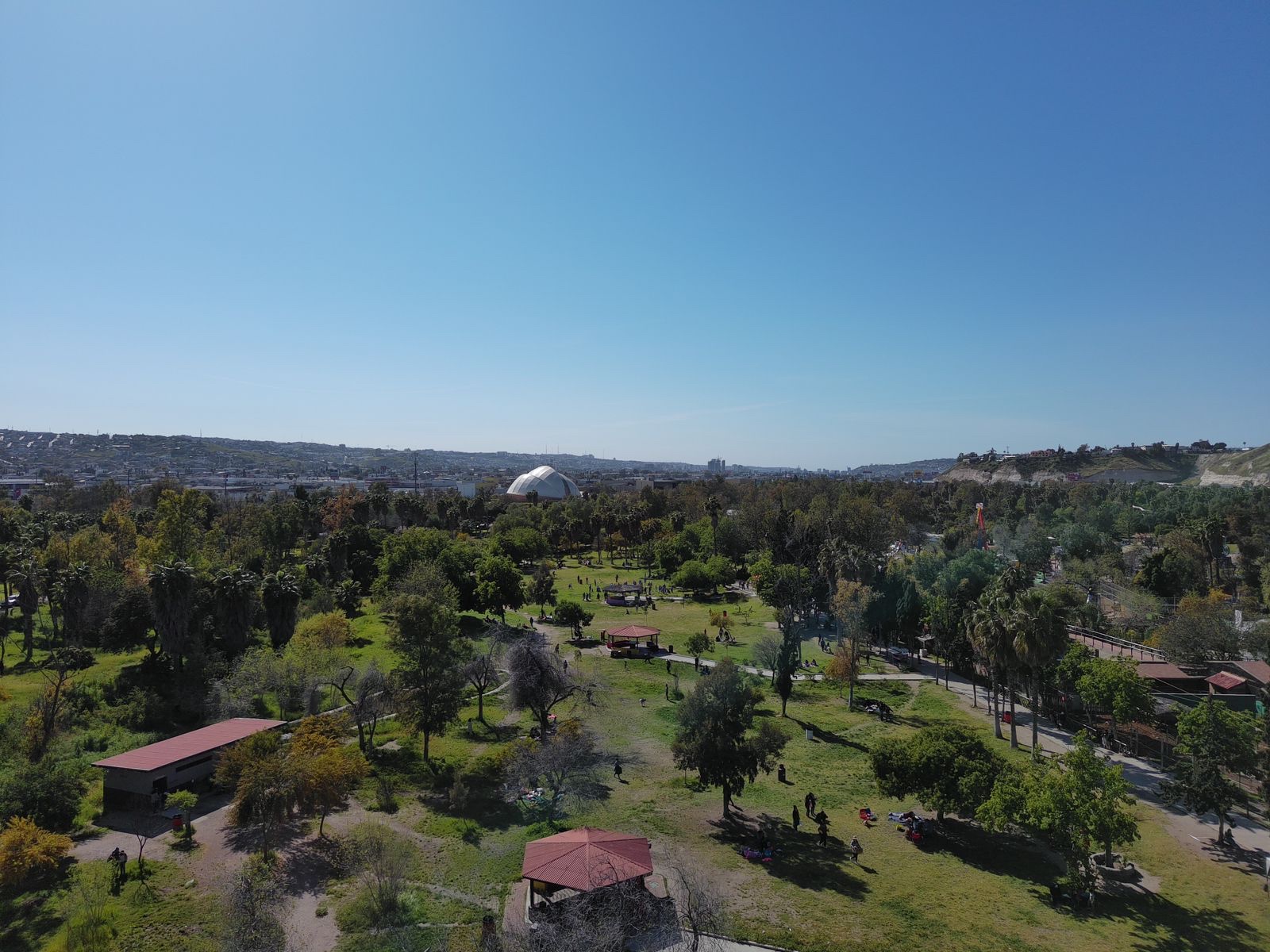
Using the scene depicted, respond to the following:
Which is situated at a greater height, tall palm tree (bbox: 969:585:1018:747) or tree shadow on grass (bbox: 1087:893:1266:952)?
tall palm tree (bbox: 969:585:1018:747)

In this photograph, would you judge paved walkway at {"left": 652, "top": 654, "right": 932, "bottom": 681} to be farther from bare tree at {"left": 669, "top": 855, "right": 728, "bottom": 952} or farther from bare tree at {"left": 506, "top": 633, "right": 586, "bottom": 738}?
bare tree at {"left": 669, "top": 855, "right": 728, "bottom": 952}

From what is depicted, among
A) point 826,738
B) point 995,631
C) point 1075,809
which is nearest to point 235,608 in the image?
point 826,738

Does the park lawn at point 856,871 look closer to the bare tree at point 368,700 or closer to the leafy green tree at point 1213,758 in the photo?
the leafy green tree at point 1213,758

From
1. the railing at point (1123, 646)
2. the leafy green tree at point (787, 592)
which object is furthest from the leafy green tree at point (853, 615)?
the railing at point (1123, 646)

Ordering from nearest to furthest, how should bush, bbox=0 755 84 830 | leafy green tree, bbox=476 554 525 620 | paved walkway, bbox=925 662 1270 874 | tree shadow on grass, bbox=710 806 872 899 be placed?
tree shadow on grass, bbox=710 806 872 899, bush, bbox=0 755 84 830, paved walkway, bbox=925 662 1270 874, leafy green tree, bbox=476 554 525 620

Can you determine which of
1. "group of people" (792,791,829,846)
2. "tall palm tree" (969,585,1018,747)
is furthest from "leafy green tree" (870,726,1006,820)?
"tall palm tree" (969,585,1018,747)

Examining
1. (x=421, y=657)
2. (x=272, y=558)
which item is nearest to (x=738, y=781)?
(x=421, y=657)
